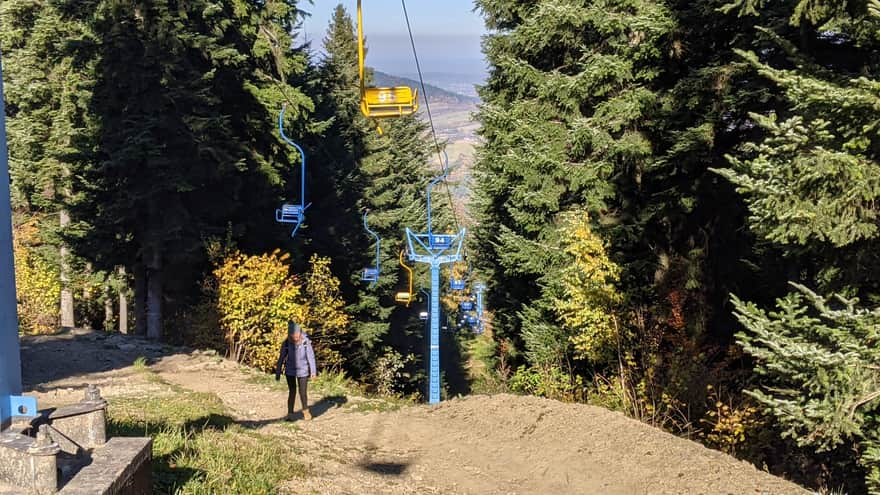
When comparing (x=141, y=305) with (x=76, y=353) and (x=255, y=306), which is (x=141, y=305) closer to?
(x=255, y=306)

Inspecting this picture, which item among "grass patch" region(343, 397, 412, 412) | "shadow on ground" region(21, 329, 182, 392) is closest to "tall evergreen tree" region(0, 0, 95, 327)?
"shadow on ground" region(21, 329, 182, 392)

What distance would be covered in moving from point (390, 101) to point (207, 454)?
7794 millimetres

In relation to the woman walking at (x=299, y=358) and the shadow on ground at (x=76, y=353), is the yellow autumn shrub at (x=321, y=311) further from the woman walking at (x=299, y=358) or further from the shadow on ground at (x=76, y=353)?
the woman walking at (x=299, y=358)

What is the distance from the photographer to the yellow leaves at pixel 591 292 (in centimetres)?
1647

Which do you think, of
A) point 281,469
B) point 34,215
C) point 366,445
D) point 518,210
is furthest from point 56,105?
point 281,469

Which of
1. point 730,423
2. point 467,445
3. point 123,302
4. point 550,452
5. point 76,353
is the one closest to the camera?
point 550,452

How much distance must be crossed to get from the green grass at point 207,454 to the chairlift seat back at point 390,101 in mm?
5964

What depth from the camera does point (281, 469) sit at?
8.45 metres

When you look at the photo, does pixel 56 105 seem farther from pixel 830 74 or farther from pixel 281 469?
pixel 830 74

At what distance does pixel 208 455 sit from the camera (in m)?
7.99

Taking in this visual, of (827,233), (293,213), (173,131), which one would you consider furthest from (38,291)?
(827,233)

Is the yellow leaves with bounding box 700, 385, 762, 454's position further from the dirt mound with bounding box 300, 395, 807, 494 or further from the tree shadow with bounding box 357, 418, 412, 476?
the tree shadow with bounding box 357, 418, 412, 476

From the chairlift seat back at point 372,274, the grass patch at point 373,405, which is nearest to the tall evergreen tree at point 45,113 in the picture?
the chairlift seat back at point 372,274

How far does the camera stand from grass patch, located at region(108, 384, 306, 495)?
6.92 m
